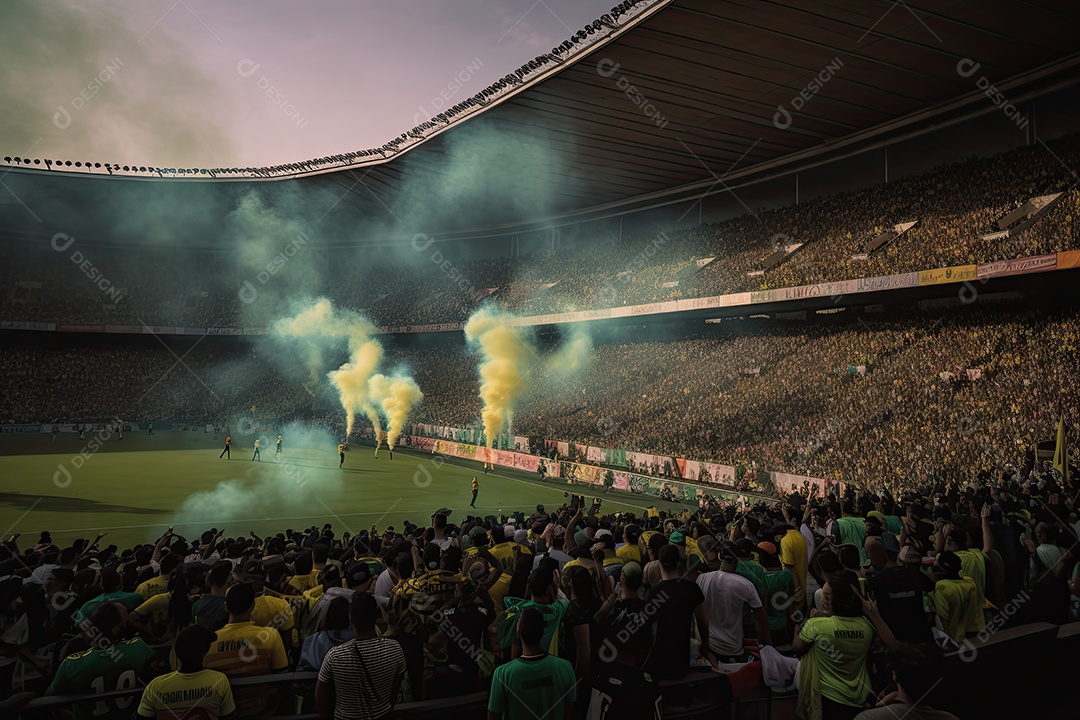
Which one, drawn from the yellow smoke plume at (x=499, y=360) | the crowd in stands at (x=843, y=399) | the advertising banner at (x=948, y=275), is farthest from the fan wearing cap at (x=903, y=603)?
the yellow smoke plume at (x=499, y=360)

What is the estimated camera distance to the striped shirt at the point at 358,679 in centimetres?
429

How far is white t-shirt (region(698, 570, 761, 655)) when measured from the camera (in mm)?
5625

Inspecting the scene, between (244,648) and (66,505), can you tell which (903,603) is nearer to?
(244,648)

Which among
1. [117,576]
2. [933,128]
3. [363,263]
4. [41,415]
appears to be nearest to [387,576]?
[117,576]

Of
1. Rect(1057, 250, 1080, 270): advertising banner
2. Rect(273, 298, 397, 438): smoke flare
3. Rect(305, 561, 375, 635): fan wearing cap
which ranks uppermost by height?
Rect(273, 298, 397, 438): smoke flare

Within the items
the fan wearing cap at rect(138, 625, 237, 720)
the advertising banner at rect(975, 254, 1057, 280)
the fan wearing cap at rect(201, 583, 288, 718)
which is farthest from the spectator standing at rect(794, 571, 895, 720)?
the advertising banner at rect(975, 254, 1057, 280)

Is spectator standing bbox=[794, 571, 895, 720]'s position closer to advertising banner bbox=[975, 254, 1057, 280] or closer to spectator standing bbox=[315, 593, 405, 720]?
spectator standing bbox=[315, 593, 405, 720]

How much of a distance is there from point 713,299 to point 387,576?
33.9 meters

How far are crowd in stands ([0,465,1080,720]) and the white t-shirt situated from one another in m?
0.02

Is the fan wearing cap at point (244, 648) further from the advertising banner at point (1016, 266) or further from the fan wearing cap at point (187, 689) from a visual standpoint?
the advertising banner at point (1016, 266)

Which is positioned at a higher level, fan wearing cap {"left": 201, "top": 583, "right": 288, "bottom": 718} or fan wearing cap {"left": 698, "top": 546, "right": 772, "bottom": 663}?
fan wearing cap {"left": 698, "top": 546, "right": 772, "bottom": 663}

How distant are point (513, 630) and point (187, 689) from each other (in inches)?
80.9

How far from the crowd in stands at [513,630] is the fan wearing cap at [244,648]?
0.04 feet

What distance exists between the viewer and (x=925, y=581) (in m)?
5.69
